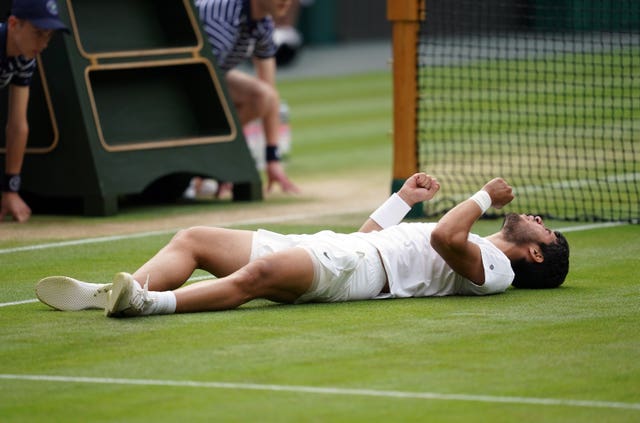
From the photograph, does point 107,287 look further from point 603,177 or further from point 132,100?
point 603,177

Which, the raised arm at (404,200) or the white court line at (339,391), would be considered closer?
the white court line at (339,391)

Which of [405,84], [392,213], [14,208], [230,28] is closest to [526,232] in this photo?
[392,213]

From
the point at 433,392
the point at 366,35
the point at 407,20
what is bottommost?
the point at 366,35

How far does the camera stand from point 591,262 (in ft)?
29.5

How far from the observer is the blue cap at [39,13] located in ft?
31.6

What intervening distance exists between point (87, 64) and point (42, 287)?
4.54 meters

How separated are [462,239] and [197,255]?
53.0 inches

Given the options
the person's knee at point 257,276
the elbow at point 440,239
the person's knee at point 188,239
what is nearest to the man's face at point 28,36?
the person's knee at point 188,239

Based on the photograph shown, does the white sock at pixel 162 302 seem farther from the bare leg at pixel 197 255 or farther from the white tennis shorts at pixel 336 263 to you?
the white tennis shorts at pixel 336 263

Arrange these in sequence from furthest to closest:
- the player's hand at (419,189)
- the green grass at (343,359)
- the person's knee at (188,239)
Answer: the player's hand at (419,189), the person's knee at (188,239), the green grass at (343,359)

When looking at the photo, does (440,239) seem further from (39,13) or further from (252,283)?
(39,13)

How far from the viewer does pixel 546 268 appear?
7695mm

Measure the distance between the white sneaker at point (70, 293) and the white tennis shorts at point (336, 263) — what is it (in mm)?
803

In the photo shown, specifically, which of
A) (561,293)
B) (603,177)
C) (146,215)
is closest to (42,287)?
(561,293)
